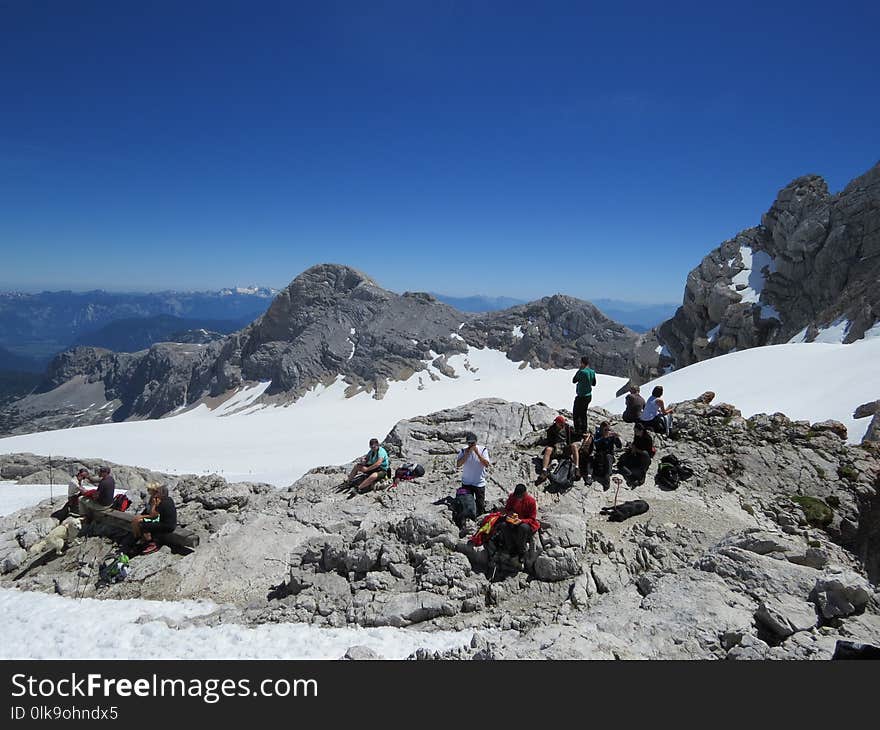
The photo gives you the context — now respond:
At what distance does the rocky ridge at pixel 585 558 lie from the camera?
271 inches

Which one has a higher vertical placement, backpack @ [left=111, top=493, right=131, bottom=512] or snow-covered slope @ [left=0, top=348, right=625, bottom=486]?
backpack @ [left=111, top=493, right=131, bottom=512]

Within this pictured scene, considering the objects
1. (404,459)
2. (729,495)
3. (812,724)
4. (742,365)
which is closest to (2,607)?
(404,459)

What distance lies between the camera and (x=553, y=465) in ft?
40.5

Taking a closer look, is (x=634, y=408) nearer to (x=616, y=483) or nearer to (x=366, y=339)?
(x=616, y=483)

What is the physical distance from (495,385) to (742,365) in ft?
167

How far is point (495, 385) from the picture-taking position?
244 feet

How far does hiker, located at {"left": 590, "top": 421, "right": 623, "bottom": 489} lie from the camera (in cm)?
1183

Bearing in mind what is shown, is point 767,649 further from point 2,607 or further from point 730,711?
point 2,607

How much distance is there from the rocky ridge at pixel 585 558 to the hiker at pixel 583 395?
1.48 meters

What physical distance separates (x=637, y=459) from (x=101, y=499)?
47.0 ft

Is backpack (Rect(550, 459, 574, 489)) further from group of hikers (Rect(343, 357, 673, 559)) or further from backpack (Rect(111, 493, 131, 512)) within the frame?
backpack (Rect(111, 493, 131, 512))

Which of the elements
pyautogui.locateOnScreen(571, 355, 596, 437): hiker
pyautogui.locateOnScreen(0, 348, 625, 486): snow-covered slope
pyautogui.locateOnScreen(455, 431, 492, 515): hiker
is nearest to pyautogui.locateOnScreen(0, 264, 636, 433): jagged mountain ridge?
pyautogui.locateOnScreen(0, 348, 625, 486): snow-covered slope

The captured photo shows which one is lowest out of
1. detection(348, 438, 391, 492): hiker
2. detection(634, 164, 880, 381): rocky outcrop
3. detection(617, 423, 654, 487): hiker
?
detection(348, 438, 391, 492): hiker

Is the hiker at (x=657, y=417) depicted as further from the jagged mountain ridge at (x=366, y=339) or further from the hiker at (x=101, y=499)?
the jagged mountain ridge at (x=366, y=339)
